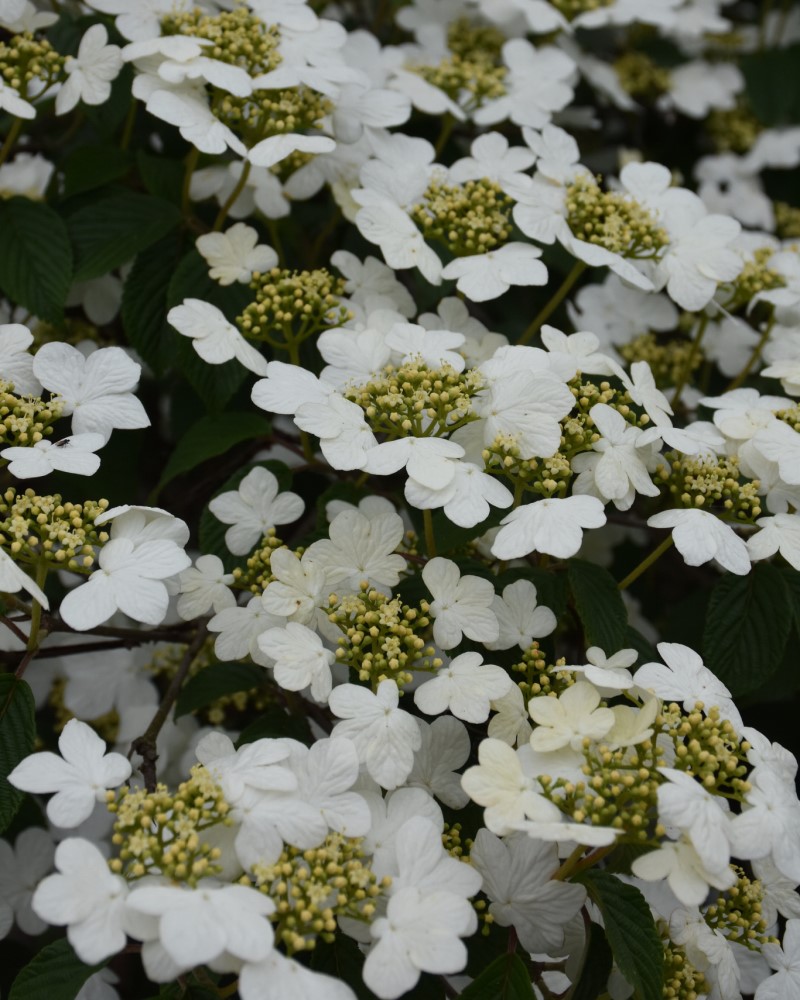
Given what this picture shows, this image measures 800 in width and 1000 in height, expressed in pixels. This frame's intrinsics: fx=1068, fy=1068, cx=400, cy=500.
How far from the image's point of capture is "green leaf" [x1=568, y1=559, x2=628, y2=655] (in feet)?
3.75

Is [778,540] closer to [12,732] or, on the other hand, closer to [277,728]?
[277,728]

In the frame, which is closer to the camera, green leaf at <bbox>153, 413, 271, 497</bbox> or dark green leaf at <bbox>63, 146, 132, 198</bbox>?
green leaf at <bbox>153, 413, 271, 497</bbox>

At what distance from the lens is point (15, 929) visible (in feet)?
5.28

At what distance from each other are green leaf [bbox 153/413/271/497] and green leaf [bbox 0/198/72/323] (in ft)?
0.78

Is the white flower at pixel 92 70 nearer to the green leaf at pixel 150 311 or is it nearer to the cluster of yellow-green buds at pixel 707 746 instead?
the green leaf at pixel 150 311

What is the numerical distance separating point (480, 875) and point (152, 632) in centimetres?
55

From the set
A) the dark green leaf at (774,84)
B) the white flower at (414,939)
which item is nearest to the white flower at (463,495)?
the white flower at (414,939)

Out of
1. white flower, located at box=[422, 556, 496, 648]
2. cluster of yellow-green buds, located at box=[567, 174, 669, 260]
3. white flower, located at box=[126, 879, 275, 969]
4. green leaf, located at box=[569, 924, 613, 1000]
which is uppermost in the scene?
cluster of yellow-green buds, located at box=[567, 174, 669, 260]

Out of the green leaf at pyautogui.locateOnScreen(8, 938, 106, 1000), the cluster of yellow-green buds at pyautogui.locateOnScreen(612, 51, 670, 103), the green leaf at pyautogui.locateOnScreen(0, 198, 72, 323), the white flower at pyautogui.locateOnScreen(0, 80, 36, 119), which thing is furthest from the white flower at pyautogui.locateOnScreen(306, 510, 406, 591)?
the cluster of yellow-green buds at pyautogui.locateOnScreen(612, 51, 670, 103)

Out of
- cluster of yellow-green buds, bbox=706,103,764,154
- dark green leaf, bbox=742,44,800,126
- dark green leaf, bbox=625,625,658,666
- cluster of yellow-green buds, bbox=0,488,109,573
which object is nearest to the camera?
cluster of yellow-green buds, bbox=0,488,109,573

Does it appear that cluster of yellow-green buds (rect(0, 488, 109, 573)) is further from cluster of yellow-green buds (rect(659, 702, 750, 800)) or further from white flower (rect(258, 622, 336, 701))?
cluster of yellow-green buds (rect(659, 702, 750, 800))

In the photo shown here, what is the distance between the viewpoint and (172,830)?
88 centimetres

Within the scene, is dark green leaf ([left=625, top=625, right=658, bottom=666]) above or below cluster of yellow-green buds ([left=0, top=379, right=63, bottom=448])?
below

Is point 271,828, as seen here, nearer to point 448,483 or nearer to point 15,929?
point 448,483
